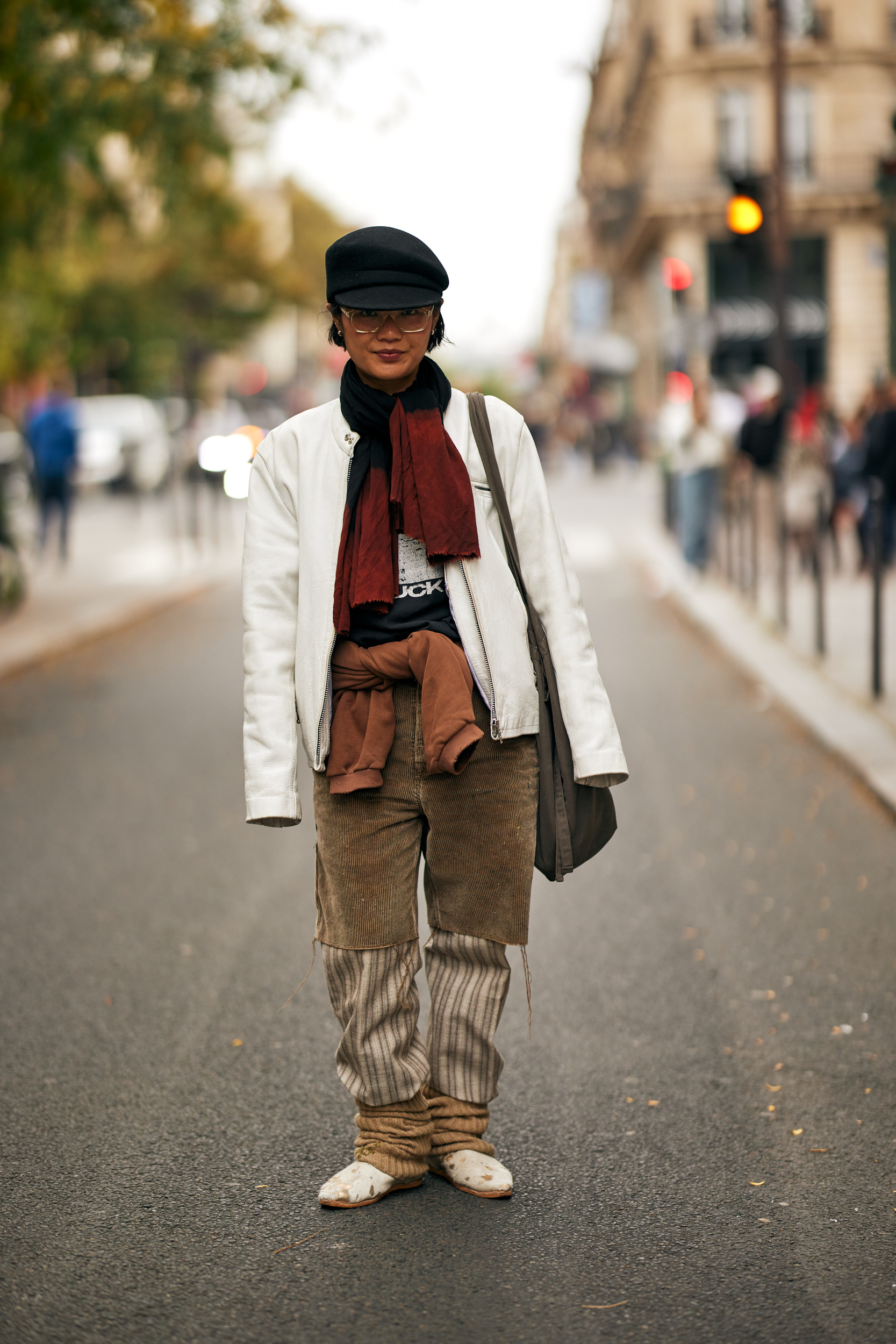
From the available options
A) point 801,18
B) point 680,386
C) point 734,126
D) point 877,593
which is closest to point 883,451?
point 877,593

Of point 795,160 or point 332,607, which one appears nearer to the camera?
point 332,607

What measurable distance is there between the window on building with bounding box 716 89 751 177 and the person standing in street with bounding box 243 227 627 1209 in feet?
155

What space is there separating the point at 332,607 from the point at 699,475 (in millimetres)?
13369

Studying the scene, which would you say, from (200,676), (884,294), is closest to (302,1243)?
(200,676)

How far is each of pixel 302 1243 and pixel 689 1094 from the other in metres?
1.18

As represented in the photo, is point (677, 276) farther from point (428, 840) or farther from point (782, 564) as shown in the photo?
point (428, 840)

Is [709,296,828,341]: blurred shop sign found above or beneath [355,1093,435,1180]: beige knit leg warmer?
above

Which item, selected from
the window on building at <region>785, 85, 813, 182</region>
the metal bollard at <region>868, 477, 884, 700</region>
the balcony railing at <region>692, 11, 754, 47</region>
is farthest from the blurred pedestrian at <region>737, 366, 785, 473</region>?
the balcony railing at <region>692, 11, 754, 47</region>

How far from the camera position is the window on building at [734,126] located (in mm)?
48281

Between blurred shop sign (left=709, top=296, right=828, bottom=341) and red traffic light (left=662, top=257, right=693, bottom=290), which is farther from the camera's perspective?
blurred shop sign (left=709, top=296, right=828, bottom=341)

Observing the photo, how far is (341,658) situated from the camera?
11.1 ft

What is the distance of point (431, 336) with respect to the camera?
349 cm

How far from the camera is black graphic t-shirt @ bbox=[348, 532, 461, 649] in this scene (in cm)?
339

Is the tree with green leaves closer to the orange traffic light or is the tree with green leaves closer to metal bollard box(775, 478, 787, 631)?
the orange traffic light
